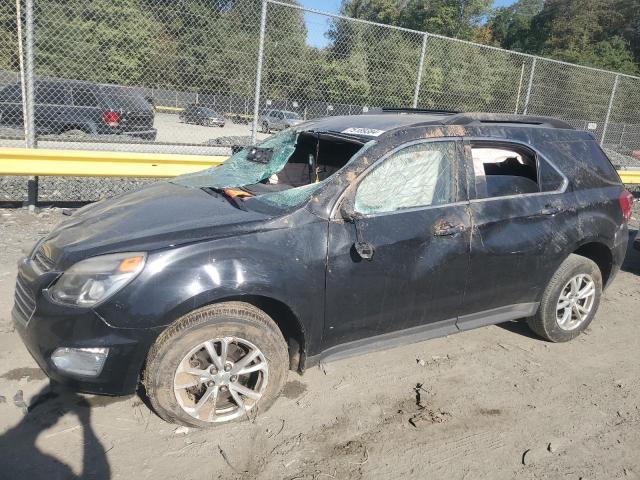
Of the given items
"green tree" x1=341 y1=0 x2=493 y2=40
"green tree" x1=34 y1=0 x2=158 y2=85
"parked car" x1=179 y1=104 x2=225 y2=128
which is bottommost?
"parked car" x1=179 y1=104 x2=225 y2=128

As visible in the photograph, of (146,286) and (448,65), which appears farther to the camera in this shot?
(448,65)

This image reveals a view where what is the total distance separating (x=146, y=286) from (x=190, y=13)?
596cm

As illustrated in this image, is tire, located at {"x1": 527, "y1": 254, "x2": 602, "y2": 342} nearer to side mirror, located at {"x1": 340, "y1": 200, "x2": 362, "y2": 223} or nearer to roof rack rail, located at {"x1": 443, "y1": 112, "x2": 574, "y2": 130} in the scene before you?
roof rack rail, located at {"x1": 443, "y1": 112, "x2": 574, "y2": 130}

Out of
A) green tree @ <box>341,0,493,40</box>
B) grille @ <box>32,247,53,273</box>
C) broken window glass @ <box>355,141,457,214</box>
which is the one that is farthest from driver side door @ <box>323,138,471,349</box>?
green tree @ <box>341,0,493,40</box>

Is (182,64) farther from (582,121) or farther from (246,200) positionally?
(582,121)

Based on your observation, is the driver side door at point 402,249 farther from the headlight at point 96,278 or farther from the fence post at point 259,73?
the fence post at point 259,73

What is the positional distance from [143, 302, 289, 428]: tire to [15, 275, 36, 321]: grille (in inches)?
27.2

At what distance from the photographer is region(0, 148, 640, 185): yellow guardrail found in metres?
6.25

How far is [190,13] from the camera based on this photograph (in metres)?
7.37

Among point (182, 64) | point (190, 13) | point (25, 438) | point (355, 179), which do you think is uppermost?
point (190, 13)

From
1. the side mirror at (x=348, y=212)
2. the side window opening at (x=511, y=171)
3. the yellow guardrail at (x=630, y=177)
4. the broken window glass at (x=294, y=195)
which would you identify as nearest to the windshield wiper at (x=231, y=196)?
the broken window glass at (x=294, y=195)

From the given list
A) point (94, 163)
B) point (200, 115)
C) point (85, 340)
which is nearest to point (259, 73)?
point (200, 115)

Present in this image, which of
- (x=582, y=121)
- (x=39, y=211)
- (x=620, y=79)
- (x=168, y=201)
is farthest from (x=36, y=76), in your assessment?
(x=620, y=79)

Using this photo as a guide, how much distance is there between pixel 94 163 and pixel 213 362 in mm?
4709
